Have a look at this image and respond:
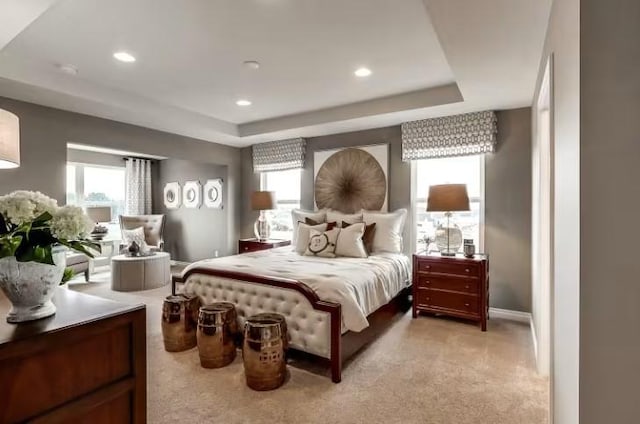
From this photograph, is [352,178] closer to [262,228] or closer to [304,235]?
[304,235]

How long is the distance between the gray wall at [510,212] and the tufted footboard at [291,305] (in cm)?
242

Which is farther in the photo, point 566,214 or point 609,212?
point 566,214

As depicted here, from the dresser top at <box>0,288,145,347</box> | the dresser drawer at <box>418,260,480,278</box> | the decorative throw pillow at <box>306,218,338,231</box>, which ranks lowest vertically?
the dresser drawer at <box>418,260,480,278</box>

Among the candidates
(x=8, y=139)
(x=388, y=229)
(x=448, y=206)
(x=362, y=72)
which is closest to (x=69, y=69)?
(x=8, y=139)

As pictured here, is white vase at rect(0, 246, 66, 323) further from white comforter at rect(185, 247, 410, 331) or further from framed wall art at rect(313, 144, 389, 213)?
framed wall art at rect(313, 144, 389, 213)

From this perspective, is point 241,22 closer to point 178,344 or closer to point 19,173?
point 178,344

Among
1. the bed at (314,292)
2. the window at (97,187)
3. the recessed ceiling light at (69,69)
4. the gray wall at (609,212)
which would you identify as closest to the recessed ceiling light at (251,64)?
the recessed ceiling light at (69,69)

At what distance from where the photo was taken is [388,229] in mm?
4074

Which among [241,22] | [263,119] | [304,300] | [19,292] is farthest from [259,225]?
[19,292]

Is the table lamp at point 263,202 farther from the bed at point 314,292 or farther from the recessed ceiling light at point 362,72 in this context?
the recessed ceiling light at point 362,72

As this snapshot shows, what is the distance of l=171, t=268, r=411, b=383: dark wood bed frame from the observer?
Answer: 7.77ft

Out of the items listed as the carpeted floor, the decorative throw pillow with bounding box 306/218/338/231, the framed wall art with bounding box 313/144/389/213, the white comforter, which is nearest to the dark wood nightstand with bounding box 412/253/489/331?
the white comforter

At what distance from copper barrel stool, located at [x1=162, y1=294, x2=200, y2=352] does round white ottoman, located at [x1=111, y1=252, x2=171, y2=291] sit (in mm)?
2409

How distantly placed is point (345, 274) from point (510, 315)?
222 centimetres
